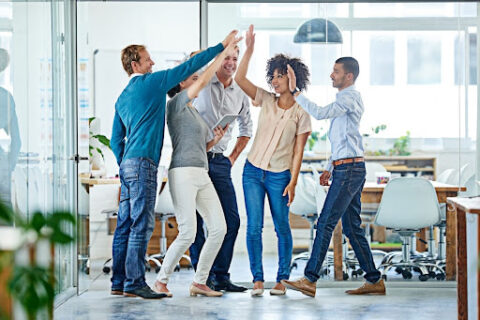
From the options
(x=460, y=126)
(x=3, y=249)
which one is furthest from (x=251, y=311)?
(x=3, y=249)

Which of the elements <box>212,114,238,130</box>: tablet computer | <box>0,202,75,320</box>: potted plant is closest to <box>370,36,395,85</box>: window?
<box>212,114,238,130</box>: tablet computer

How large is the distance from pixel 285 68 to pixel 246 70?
277 mm

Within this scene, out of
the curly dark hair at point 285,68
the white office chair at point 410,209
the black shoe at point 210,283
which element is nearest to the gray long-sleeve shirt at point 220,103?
the curly dark hair at point 285,68

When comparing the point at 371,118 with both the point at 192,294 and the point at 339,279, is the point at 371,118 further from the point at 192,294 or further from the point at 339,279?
the point at 192,294

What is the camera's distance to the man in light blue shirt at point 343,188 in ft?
16.0

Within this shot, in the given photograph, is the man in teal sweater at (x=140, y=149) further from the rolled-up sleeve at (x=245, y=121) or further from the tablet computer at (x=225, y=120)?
the rolled-up sleeve at (x=245, y=121)

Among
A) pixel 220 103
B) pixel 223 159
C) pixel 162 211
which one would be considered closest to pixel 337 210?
pixel 223 159

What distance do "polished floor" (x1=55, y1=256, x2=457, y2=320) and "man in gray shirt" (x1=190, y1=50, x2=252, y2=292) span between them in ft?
0.64

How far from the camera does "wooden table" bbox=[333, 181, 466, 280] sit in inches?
208

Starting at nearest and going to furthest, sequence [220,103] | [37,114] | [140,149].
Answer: [37,114]
[140,149]
[220,103]

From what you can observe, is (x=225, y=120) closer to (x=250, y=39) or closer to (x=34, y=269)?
(x=250, y=39)

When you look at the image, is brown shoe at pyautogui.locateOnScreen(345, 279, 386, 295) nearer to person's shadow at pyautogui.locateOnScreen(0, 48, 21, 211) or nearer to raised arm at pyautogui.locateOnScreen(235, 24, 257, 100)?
raised arm at pyautogui.locateOnScreen(235, 24, 257, 100)

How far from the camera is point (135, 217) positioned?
4.65m

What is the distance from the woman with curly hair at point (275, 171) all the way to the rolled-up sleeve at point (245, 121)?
126mm
